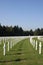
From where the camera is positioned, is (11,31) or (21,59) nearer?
(21,59)

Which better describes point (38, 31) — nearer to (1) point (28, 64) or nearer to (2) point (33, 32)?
(2) point (33, 32)

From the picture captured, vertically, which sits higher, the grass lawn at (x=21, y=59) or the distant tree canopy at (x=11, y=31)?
the distant tree canopy at (x=11, y=31)

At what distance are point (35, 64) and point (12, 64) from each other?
1.34m

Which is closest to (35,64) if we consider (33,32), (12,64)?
(12,64)

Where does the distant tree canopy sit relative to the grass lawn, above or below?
above

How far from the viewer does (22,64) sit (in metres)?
12.6

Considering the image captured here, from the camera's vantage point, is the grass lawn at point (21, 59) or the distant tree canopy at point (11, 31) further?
the distant tree canopy at point (11, 31)

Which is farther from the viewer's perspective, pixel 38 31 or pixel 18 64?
pixel 38 31

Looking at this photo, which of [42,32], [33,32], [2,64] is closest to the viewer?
[2,64]

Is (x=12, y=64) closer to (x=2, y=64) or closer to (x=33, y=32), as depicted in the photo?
(x=2, y=64)

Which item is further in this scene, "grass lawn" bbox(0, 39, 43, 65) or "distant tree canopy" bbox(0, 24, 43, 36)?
"distant tree canopy" bbox(0, 24, 43, 36)

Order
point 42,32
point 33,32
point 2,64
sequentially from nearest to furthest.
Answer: point 2,64 < point 42,32 < point 33,32

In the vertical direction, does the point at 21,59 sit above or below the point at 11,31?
below

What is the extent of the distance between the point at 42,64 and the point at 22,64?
1.17 m
